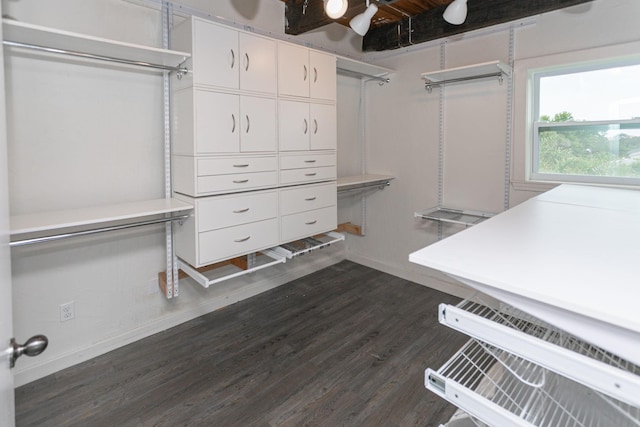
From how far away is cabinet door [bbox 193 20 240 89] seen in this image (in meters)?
2.18

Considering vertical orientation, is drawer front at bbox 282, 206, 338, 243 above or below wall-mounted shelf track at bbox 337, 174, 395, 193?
below

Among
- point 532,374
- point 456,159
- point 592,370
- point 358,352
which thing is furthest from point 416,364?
point 456,159

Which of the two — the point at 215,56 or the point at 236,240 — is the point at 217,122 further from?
the point at 236,240

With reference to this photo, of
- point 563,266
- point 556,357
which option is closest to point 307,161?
point 563,266

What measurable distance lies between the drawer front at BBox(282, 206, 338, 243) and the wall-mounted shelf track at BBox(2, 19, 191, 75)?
1275 mm

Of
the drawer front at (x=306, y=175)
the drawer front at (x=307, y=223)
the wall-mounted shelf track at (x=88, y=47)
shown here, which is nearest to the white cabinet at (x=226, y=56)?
the wall-mounted shelf track at (x=88, y=47)

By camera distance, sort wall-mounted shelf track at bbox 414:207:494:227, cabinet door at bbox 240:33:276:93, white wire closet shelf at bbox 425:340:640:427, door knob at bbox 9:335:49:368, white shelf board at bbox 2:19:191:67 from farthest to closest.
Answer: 1. wall-mounted shelf track at bbox 414:207:494:227
2. cabinet door at bbox 240:33:276:93
3. white shelf board at bbox 2:19:191:67
4. white wire closet shelf at bbox 425:340:640:427
5. door knob at bbox 9:335:49:368

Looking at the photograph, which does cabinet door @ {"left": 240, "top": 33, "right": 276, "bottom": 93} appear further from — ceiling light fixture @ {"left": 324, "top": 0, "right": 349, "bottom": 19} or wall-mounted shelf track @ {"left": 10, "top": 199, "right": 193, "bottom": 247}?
wall-mounted shelf track @ {"left": 10, "top": 199, "right": 193, "bottom": 247}

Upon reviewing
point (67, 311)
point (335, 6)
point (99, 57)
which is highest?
point (335, 6)

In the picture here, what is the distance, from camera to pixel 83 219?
6.13ft

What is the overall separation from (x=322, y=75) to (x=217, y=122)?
3.55ft

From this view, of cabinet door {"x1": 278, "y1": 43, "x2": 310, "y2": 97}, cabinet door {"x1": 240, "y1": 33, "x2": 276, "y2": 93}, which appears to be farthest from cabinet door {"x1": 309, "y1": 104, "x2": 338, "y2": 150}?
cabinet door {"x1": 240, "y1": 33, "x2": 276, "y2": 93}

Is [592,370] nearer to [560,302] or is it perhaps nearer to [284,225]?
[560,302]

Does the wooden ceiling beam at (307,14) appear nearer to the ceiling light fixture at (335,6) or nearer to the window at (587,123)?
the ceiling light fixture at (335,6)
